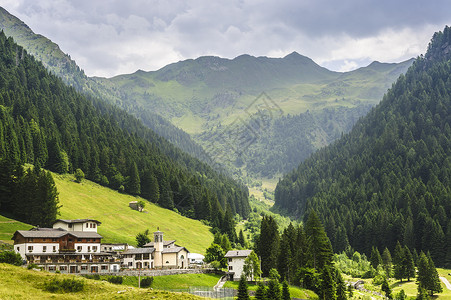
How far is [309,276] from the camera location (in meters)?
104

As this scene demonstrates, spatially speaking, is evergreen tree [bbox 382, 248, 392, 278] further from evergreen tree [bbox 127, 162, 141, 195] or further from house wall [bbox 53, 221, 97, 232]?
evergreen tree [bbox 127, 162, 141, 195]

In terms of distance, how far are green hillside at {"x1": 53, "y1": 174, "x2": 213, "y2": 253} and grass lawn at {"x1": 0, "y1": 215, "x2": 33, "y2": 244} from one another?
685 inches

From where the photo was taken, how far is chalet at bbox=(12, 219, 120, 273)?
92938 mm

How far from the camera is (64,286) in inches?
2462

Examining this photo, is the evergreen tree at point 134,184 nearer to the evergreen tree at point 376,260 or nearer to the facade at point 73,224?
the facade at point 73,224

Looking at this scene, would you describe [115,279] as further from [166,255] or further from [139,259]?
[166,255]

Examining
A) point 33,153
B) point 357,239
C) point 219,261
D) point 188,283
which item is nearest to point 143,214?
point 33,153

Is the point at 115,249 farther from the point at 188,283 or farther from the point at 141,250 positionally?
the point at 188,283

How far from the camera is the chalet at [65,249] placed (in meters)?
92.9

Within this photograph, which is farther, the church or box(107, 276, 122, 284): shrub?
the church

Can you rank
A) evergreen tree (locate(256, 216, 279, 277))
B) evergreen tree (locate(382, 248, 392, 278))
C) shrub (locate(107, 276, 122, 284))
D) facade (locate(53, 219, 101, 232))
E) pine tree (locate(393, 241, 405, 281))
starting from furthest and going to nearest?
1. evergreen tree (locate(382, 248, 392, 278))
2. pine tree (locate(393, 241, 405, 281))
3. facade (locate(53, 219, 101, 232))
4. evergreen tree (locate(256, 216, 279, 277))
5. shrub (locate(107, 276, 122, 284))

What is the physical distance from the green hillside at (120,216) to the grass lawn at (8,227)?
17.4 meters

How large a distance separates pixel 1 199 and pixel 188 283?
6212 centimetres

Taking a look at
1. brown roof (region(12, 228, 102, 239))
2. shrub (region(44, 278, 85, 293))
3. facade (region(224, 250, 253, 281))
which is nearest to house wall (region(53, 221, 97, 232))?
brown roof (region(12, 228, 102, 239))
